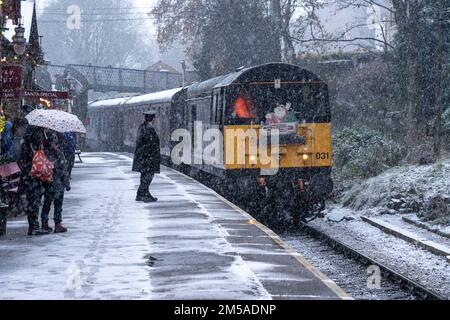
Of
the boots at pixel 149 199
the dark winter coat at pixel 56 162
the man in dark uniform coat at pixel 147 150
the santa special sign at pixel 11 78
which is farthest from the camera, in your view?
the santa special sign at pixel 11 78

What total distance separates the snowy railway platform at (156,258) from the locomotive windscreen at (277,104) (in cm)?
208

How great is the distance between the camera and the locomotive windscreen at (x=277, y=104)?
1850 centimetres

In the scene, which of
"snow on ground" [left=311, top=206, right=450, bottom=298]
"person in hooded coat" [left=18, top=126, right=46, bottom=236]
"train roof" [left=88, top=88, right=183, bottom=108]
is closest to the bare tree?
"train roof" [left=88, top=88, right=183, bottom=108]

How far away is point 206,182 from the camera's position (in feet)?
77.8

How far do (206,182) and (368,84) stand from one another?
49.0 ft

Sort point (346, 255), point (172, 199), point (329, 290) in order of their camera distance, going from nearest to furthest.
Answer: point (329, 290) → point (346, 255) → point (172, 199)

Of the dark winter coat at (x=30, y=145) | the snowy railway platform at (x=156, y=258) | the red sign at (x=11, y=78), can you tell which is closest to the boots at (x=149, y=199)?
the snowy railway platform at (x=156, y=258)

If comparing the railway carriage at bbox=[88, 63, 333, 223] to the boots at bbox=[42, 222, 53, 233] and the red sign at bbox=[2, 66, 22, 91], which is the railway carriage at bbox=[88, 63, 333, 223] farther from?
the boots at bbox=[42, 222, 53, 233]

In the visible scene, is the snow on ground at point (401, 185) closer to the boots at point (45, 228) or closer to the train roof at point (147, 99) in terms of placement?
the train roof at point (147, 99)

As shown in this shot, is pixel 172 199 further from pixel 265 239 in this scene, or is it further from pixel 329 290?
pixel 329 290

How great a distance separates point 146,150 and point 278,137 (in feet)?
9.40

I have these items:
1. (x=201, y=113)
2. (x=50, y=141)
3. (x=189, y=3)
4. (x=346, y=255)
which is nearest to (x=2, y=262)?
(x=50, y=141)

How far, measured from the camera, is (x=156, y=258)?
10.9 meters

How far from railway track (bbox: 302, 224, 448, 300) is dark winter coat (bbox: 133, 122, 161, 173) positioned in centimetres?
365
